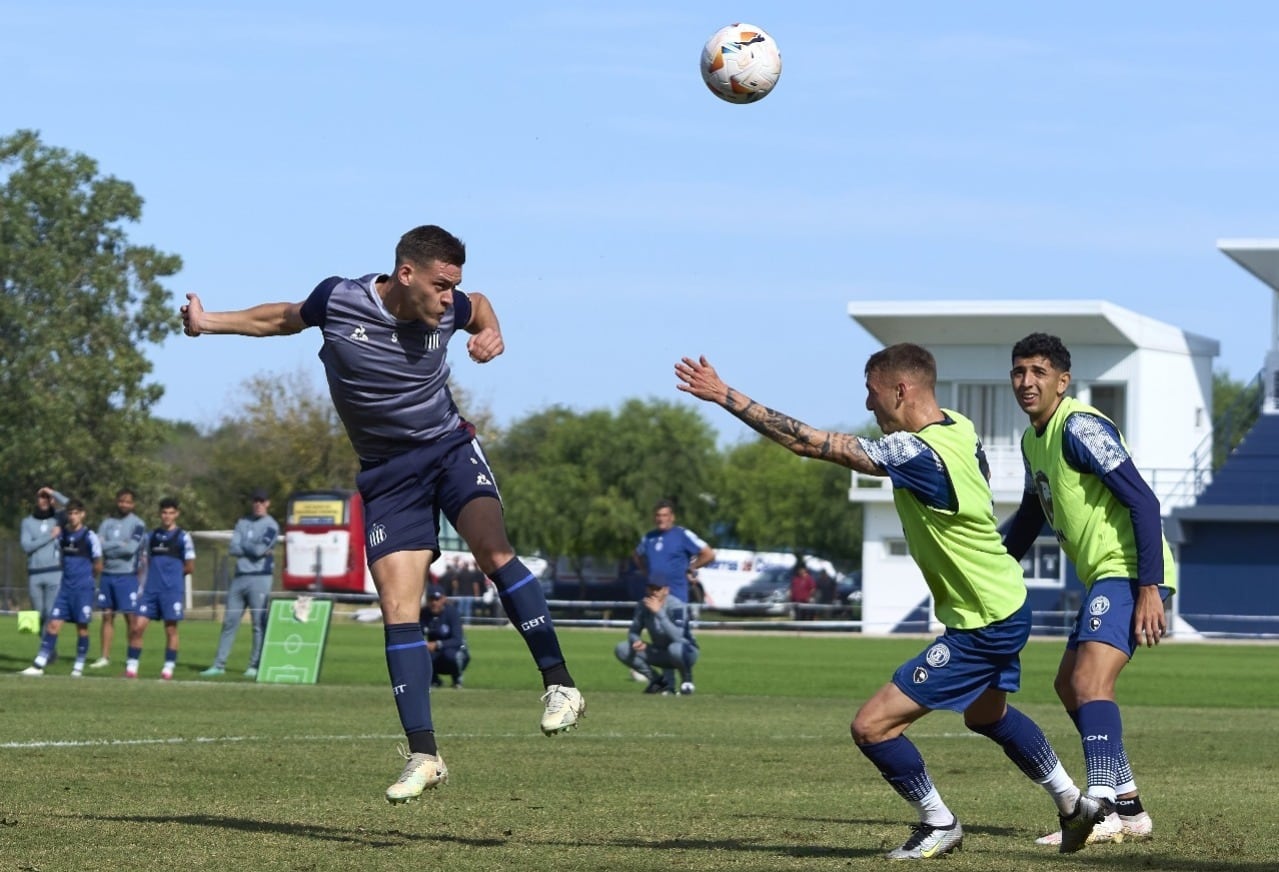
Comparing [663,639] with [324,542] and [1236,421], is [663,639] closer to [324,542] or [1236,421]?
[324,542]

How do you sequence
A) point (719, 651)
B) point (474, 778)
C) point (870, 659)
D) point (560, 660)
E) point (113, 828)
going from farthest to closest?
point (719, 651)
point (870, 659)
point (474, 778)
point (560, 660)
point (113, 828)

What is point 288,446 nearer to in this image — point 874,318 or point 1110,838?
point 874,318

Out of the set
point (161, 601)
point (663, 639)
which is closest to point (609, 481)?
point (161, 601)

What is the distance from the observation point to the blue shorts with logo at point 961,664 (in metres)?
7.57

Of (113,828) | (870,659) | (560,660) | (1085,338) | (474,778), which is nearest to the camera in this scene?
(113,828)

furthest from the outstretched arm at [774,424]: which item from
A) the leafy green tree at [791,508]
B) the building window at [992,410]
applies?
the leafy green tree at [791,508]

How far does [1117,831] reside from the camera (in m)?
8.00

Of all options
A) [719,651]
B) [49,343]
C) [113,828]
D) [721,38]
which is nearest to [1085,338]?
[719,651]

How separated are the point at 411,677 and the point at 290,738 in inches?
204

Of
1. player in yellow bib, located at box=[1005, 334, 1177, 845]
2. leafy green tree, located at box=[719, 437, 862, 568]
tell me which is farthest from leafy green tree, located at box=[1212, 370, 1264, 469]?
player in yellow bib, located at box=[1005, 334, 1177, 845]

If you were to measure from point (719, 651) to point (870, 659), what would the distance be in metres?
3.62

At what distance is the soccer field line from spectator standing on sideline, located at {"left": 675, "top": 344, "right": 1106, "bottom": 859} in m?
5.79

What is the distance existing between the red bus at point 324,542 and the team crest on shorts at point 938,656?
53469mm

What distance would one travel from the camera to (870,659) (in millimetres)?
34000
